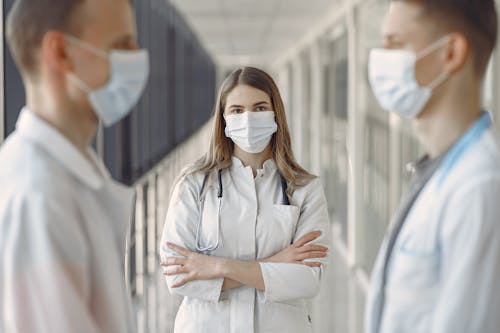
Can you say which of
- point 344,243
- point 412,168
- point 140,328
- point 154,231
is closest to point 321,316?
point 140,328

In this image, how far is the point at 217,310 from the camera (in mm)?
2080

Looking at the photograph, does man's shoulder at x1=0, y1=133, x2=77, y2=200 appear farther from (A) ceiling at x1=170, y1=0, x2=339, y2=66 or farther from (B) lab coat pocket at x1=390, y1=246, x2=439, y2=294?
(A) ceiling at x1=170, y1=0, x2=339, y2=66

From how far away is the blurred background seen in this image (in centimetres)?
461

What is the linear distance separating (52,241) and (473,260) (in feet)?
2.54

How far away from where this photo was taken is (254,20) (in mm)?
9359

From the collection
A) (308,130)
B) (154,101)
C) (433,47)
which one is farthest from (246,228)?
(308,130)

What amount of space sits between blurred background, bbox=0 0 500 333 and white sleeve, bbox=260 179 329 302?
41.6 inches

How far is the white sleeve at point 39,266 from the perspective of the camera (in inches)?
48.2

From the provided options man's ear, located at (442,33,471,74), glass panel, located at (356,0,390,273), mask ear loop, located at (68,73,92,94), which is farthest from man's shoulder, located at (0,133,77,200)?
glass panel, located at (356,0,390,273)

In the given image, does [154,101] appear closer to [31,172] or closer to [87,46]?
[87,46]

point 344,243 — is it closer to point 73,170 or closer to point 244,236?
point 244,236

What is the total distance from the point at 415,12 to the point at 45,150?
794 millimetres

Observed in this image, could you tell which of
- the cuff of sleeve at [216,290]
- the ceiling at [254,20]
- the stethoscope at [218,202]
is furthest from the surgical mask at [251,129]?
the ceiling at [254,20]

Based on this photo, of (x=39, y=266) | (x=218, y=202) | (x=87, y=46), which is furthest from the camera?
(x=218, y=202)
